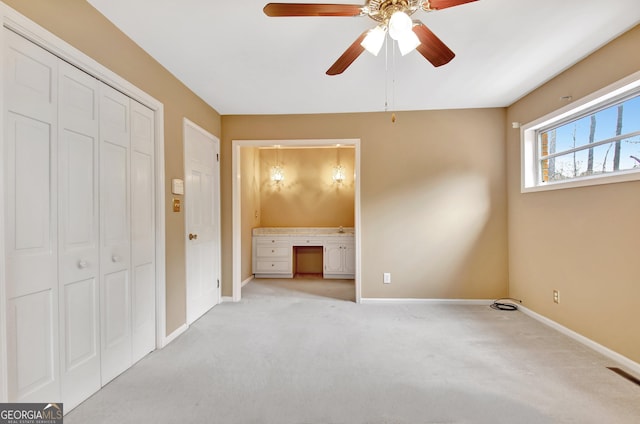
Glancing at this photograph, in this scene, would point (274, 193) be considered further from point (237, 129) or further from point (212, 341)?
point (212, 341)

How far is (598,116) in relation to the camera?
2.44m

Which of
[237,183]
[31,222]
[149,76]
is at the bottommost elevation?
[31,222]

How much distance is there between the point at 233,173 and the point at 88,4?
7.29 ft

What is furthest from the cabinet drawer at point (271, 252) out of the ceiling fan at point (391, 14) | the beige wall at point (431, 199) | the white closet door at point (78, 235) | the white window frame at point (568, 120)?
the ceiling fan at point (391, 14)

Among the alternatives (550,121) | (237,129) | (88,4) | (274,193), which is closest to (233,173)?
(237,129)

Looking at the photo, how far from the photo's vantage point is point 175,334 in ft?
8.77

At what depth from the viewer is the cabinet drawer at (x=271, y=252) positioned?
203 inches

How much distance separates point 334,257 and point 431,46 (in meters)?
3.93

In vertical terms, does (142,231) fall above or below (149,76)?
below

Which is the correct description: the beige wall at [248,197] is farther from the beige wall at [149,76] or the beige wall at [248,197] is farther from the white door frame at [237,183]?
the beige wall at [149,76]

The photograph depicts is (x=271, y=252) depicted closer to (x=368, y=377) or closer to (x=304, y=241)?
(x=304, y=241)

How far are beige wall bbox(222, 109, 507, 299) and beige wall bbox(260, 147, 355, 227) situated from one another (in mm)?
1817

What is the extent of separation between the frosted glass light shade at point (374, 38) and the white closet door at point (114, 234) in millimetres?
1800

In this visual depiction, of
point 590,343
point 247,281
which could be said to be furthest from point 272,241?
point 590,343
